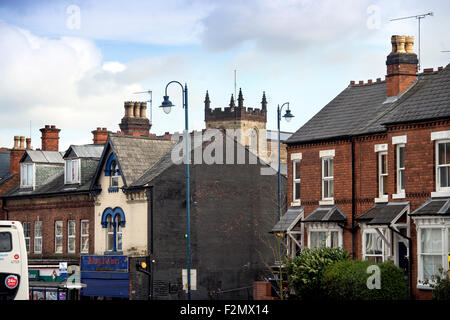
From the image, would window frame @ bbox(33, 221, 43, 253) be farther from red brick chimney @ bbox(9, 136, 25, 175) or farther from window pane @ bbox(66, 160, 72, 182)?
red brick chimney @ bbox(9, 136, 25, 175)

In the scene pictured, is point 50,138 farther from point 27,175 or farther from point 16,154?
point 27,175

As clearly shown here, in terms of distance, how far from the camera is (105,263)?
53125mm

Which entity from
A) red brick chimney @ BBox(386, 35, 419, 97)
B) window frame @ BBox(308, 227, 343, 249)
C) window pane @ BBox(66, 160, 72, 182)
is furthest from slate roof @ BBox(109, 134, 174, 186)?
red brick chimney @ BBox(386, 35, 419, 97)

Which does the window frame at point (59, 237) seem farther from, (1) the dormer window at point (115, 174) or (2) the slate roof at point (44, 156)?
(1) the dormer window at point (115, 174)

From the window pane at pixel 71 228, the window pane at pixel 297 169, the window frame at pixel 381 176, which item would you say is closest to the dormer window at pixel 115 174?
the window pane at pixel 71 228

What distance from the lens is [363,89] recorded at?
46.0m

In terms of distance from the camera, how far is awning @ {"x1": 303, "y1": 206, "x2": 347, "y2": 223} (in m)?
41.7

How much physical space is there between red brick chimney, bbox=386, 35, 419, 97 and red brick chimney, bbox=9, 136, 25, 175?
104 feet

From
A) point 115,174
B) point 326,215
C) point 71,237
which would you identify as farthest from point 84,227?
point 326,215

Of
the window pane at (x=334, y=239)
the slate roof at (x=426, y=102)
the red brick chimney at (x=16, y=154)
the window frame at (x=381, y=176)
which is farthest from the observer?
the red brick chimney at (x=16, y=154)

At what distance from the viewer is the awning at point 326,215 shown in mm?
41688

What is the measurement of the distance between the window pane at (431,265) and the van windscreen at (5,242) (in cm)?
1574

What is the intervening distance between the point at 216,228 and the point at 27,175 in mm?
15864
